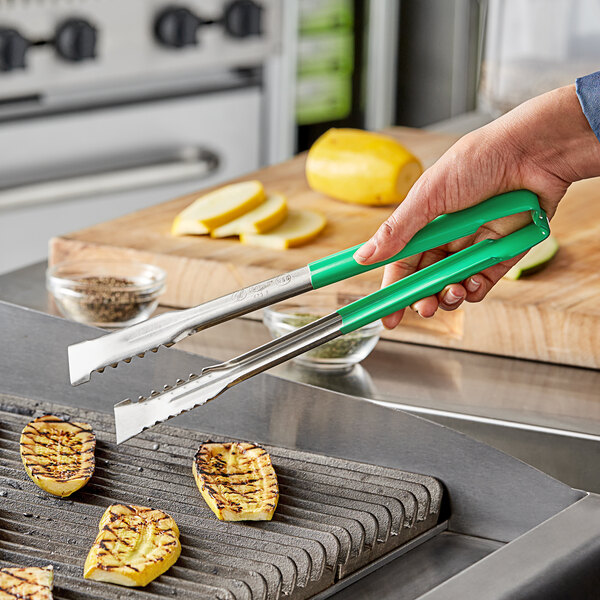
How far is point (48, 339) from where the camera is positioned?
1.07 metres

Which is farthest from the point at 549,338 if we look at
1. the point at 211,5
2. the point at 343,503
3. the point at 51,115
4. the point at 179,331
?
the point at 211,5

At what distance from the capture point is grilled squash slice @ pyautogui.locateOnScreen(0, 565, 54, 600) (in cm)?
73

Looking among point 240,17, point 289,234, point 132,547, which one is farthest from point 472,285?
point 240,17

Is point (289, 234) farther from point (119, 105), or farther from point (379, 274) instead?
point (119, 105)

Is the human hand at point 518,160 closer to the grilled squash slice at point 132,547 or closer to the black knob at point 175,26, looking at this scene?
the grilled squash slice at point 132,547

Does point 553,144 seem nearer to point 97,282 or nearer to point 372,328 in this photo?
point 372,328

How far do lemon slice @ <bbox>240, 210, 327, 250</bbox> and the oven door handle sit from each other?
35.8 inches

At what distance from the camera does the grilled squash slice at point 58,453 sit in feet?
2.95

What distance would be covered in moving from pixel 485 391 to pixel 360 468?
0.20 m

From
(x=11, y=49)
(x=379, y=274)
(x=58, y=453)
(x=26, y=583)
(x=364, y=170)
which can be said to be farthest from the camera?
(x=11, y=49)

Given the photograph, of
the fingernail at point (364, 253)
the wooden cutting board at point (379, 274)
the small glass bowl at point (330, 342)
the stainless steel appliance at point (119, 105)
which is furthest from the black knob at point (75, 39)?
the fingernail at point (364, 253)

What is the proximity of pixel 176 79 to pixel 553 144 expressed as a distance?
5.47 feet

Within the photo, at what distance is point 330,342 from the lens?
1133mm

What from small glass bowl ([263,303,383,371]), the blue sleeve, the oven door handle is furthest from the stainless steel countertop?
the oven door handle
